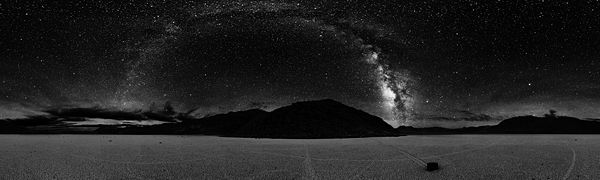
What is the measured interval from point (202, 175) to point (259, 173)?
2.63 meters

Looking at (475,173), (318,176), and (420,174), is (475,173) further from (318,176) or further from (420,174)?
(318,176)

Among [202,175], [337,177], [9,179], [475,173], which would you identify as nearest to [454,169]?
[475,173]

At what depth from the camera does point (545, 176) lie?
17.3 m

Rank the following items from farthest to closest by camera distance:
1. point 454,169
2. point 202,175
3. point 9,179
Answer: point 454,169 < point 202,175 < point 9,179

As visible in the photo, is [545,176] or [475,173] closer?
[545,176]

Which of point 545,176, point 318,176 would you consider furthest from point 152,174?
point 545,176

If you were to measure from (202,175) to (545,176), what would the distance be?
1566 centimetres

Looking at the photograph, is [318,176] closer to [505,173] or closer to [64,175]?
[505,173]

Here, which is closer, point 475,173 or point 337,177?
point 337,177

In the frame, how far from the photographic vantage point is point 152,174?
1778cm

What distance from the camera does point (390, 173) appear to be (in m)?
18.6

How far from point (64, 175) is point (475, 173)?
19442mm

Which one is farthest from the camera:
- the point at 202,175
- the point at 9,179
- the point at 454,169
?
the point at 454,169

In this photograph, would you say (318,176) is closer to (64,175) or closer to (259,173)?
(259,173)
